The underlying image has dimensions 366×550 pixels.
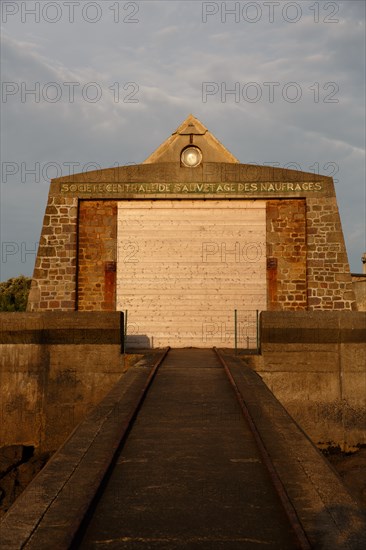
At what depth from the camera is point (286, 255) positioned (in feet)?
62.1

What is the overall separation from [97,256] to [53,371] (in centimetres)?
576

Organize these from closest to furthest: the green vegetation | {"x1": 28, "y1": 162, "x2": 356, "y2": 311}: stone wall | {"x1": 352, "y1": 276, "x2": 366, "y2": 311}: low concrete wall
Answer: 1. {"x1": 28, "y1": 162, "x2": 356, "y2": 311}: stone wall
2. {"x1": 352, "y1": 276, "x2": 366, "y2": 311}: low concrete wall
3. the green vegetation

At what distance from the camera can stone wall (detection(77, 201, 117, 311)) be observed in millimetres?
18953

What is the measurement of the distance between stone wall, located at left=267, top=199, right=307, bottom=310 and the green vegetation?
29.7m

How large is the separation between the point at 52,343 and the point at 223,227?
23.9 ft

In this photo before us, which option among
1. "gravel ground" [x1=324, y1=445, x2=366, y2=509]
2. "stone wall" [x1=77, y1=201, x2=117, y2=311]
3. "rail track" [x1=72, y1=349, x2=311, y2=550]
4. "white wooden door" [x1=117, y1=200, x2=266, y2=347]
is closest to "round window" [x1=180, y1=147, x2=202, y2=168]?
"white wooden door" [x1=117, y1=200, x2=266, y2=347]

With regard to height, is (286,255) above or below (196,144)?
below

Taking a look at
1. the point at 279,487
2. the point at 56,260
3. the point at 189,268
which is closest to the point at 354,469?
the point at 279,487

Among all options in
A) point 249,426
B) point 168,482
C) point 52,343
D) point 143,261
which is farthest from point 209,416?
point 143,261

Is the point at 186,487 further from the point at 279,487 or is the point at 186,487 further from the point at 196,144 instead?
the point at 196,144

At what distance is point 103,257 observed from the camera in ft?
62.7

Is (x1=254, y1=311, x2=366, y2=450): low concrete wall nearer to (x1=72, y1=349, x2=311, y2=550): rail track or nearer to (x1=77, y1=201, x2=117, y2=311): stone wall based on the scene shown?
(x1=72, y1=349, x2=311, y2=550): rail track

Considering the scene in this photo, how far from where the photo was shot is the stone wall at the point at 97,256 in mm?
18953

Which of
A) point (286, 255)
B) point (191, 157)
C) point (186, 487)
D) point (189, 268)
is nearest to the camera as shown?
point (186, 487)
